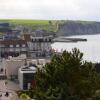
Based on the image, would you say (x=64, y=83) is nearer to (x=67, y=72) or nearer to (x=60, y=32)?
(x=67, y=72)

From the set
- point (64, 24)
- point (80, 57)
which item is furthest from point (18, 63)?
point (64, 24)

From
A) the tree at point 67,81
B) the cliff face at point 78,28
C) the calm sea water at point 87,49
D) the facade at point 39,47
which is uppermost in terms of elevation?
the tree at point 67,81

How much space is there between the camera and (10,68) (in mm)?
21281

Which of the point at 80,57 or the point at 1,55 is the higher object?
the point at 80,57

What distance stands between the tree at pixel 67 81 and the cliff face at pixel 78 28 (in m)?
79.6

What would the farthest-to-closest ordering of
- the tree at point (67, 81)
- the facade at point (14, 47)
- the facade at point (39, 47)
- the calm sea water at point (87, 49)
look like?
the calm sea water at point (87, 49) → the facade at point (14, 47) → the facade at point (39, 47) → the tree at point (67, 81)

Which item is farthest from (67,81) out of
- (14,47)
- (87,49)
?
(87,49)

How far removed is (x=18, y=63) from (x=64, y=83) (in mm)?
12536

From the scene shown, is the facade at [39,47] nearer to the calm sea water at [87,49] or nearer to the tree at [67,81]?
the calm sea water at [87,49]

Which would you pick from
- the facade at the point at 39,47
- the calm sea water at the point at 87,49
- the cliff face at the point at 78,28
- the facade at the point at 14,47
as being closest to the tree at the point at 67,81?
the calm sea water at the point at 87,49

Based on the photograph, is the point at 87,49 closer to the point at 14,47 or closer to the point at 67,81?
the point at 14,47

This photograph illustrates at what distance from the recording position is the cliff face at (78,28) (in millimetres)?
94938

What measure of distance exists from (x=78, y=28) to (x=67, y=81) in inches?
3707

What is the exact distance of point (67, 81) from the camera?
30.0 feet
